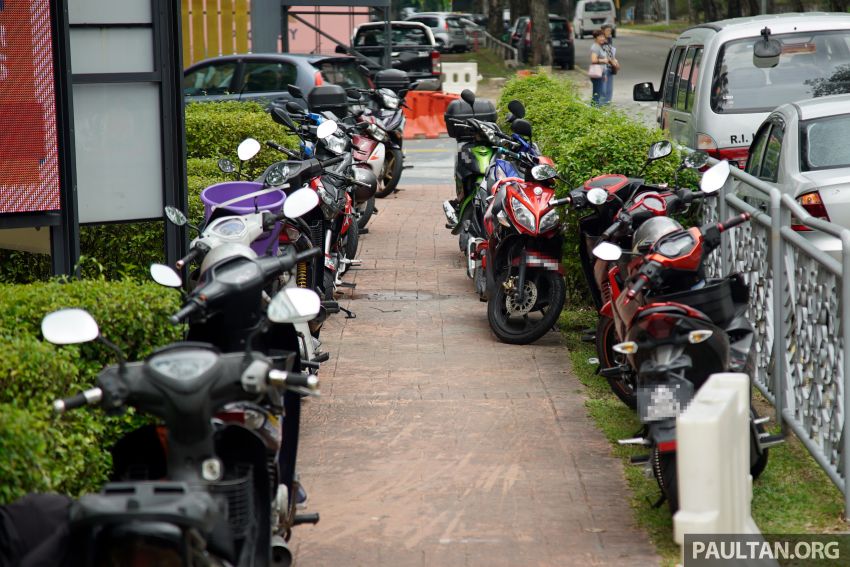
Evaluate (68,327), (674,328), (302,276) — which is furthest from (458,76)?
(68,327)

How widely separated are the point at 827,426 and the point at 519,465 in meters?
1.46

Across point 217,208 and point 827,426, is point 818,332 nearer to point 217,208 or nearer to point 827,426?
point 827,426

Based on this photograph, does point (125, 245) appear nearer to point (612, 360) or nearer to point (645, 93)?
point (612, 360)

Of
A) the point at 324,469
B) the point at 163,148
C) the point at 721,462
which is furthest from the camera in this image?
the point at 163,148

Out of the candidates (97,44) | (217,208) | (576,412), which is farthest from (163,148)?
(576,412)

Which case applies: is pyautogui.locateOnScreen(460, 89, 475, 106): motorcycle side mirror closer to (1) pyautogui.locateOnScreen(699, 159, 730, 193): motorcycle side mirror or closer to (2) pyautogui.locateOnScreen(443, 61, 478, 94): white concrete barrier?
(1) pyautogui.locateOnScreen(699, 159, 730, 193): motorcycle side mirror

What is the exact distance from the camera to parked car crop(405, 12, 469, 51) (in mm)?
48062

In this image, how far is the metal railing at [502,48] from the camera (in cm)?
4222

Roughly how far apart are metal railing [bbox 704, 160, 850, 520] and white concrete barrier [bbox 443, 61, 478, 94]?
21324mm

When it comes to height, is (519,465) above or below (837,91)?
below

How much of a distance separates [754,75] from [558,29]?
111 ft

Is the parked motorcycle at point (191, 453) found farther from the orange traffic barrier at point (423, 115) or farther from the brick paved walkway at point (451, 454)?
the orange traffic barrier at point (423, 115)

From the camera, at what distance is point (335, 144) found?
9922mm

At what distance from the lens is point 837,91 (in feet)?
35.0
